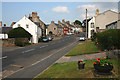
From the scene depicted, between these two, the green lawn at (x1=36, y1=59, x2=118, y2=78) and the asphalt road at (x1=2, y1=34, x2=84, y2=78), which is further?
the asphalt road at (x1=2, y1=34, x2=84, y2=78)

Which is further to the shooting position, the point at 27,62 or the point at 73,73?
the point at 27,62

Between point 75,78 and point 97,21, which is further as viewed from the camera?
point 97,21

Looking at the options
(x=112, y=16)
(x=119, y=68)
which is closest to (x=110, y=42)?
(x=119, y=68)

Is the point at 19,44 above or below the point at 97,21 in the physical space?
below

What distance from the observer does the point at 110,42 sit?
13.8 meters

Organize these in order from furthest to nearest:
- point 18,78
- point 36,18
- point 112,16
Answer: point 36,18, point 112,16, point 18,78

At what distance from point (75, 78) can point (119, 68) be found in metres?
3.25

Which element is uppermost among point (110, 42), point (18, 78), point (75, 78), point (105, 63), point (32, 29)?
point (32, 29)

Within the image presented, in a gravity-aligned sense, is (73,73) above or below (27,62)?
above

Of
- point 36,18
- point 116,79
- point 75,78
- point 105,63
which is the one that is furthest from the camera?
point 36,18

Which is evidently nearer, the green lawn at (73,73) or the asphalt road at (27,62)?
the green lawn at (73,73)

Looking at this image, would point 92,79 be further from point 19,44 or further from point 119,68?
point 19,44

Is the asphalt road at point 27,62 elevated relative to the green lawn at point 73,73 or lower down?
lower down

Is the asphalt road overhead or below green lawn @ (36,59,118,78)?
below
